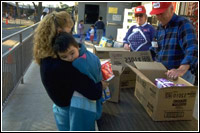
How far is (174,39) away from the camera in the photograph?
219 centimetres

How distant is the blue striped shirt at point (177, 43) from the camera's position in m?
1.93

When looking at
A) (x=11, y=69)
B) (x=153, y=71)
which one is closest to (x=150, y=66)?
(x=153, y=71)

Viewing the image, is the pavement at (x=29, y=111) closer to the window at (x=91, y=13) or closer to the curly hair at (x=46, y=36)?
the curly hair at (x=46, y=36)

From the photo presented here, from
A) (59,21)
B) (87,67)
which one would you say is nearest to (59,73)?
(87,67)

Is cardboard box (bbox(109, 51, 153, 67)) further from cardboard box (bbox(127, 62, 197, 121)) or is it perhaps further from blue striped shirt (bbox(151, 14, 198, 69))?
cardboard box (bbox(127, 62, 197, 121))

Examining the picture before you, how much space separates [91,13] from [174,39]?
41.7 ft

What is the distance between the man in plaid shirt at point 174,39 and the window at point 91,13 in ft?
40.4

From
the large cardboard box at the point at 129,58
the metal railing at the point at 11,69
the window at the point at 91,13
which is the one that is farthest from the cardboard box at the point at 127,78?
the window at the point at 91,13

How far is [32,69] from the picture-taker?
5492 mm

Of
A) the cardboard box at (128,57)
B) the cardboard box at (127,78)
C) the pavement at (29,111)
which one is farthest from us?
the pavement at (29,111)

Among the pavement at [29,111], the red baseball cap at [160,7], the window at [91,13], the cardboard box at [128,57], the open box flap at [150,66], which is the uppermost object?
the window at [91,13]

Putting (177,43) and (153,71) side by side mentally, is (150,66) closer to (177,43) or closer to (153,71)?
(153,71)

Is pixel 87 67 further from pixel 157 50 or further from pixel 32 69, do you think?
pixel 32 69

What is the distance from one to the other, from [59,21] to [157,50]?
1.38 m
